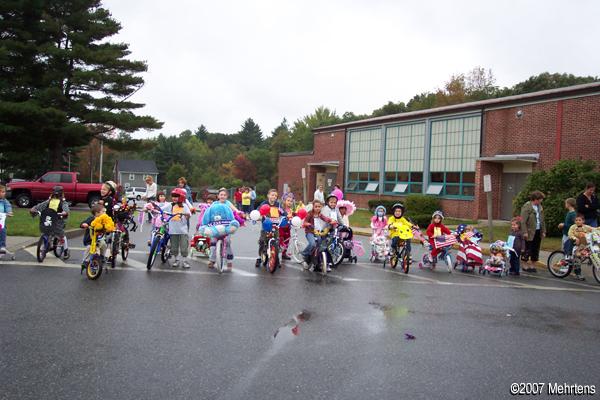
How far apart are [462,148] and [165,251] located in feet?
74.4

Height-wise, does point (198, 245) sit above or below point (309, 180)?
below

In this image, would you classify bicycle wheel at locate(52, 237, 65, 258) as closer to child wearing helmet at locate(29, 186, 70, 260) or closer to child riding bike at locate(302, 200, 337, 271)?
child wearing helmet at locate(29, 186, 70, 260)

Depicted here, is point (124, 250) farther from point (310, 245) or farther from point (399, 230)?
point (399, 230)

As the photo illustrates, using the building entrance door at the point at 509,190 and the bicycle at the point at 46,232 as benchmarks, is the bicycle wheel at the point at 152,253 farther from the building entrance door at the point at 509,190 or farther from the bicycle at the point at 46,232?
the building entrance door at the point at 509,190

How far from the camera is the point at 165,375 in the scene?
4.77 m

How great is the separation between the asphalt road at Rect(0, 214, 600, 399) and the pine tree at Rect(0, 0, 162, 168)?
23.8 m

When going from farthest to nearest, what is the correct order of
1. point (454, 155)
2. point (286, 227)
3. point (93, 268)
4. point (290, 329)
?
1. point (454, 155)
2. point (286, 227)
3. point (93, 268)
4. point (290, 329)

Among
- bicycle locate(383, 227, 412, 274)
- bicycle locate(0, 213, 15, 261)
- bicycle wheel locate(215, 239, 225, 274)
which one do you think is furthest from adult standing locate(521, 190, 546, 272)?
bicycle locate(0, 213, 15, 261)

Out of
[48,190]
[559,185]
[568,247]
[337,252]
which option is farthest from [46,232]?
[48,190]

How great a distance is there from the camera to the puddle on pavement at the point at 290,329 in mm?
6094

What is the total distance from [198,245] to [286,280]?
2914 millimetres

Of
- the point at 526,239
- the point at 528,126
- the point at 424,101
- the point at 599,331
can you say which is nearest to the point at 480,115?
the point at 528,126

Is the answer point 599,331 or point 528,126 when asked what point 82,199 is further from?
point 599,331

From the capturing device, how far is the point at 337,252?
1277 centimetres
